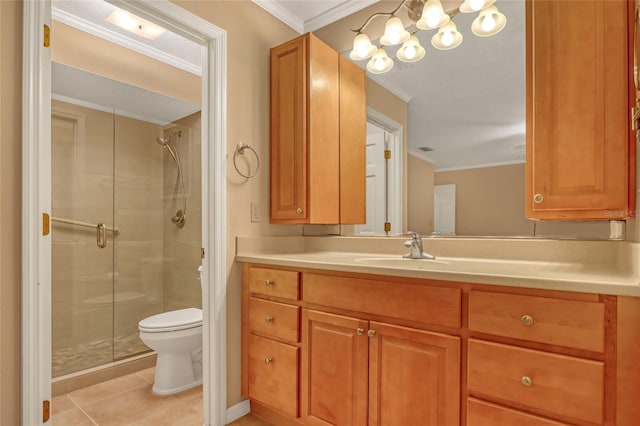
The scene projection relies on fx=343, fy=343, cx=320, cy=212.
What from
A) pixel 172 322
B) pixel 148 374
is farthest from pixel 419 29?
pixel 148 374

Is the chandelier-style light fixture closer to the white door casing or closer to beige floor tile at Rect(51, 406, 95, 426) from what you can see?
the white door casing

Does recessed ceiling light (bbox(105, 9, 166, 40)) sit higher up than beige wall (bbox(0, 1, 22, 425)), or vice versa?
recessed ceiling light (bbox(105, 9, 166, 40))

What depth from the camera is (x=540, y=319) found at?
1.05 metres

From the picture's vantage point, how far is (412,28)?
1.99 metres

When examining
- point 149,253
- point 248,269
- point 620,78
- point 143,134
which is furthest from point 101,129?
point 620,78

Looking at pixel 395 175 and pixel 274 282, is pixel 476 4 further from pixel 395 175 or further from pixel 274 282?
pixel 274 282

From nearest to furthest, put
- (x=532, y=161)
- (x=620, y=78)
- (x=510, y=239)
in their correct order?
(x=620, y=78)
(x=532, y=161)
(x=510, y=239)

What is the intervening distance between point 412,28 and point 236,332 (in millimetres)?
2016

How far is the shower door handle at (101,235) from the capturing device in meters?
2.85

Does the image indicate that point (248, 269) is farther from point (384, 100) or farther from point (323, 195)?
point (384, 100)

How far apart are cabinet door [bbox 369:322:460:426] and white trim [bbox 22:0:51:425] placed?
1.27 metres

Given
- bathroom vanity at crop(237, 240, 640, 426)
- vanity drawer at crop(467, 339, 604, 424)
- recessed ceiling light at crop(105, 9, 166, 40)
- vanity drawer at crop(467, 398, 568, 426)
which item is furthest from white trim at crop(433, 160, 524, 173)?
recessed ceiling light at crop(105, 9, 166, 40)

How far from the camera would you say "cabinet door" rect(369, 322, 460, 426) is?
1214 mm

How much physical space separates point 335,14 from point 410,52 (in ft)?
2.19
